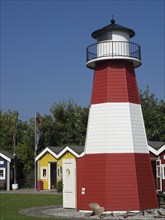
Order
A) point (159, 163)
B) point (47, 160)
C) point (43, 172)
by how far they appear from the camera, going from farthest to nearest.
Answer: point (43, 172), point (47, 160), point (159, 163)

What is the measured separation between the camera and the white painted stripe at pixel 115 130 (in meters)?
19.5

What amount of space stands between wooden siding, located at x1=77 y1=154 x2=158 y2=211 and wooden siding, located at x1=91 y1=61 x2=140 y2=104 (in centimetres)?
265

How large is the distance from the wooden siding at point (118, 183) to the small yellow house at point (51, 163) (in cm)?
1912

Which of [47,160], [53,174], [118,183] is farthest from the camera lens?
[53,174]

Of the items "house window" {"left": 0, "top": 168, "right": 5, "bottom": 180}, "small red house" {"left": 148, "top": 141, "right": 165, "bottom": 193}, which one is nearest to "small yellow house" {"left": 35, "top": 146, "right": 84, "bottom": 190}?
"house window" {"left": 0, "top": 168, "right": 5, "bottom": 180}

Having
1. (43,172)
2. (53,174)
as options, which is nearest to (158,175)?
(53,174)

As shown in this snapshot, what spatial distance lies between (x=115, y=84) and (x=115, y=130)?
216 cm

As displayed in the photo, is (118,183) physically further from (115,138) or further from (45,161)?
(45,161)

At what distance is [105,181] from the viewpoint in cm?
1922

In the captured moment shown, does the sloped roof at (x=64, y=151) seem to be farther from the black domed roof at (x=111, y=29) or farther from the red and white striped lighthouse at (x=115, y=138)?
the black domed roof at (x=111, y=29)

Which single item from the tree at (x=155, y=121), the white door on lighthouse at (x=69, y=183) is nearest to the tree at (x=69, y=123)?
the tree at (x=155, y=121)

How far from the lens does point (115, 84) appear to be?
2017 centimetres

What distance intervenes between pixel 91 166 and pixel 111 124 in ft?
6.96

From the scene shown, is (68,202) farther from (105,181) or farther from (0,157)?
(0,157)
